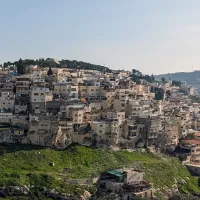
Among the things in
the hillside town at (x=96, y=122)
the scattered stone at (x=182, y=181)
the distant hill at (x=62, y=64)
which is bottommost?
the scattered stone at (x=182, y=181)

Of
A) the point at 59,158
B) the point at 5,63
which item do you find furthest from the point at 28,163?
the point at 5,63

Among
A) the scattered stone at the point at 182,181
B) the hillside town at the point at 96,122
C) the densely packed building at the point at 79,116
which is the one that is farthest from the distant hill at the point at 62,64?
the scattered stone at the point at 182,181

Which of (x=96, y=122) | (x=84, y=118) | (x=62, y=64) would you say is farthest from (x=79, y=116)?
(x=62, y=64)

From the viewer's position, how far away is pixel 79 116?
4034 centimetres

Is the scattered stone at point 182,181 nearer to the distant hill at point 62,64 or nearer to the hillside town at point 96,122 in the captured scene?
the hillside town at point 96,122

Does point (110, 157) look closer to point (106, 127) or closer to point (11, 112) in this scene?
point (106, 127)

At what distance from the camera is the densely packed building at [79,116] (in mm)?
38312

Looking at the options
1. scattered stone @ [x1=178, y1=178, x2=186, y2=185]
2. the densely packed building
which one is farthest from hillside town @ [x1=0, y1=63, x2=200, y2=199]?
scattered stone @ [x1=178, y1=178, x2=186, y2=185]

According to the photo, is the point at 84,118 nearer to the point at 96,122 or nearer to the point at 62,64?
the point at 96,122

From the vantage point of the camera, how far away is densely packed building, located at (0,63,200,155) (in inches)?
1508

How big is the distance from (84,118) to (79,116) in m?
0.98

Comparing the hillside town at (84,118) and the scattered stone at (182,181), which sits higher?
the hillside town at (84,118)

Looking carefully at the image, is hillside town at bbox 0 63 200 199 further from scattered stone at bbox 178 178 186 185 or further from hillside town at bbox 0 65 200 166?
scattered stone at bbox 178 178 186 185

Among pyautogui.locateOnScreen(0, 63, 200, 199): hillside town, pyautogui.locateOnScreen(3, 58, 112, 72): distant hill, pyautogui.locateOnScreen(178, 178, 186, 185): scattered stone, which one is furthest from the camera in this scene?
pyautogui.locateOnScreen(3, 58, 112, 72): distant hill
